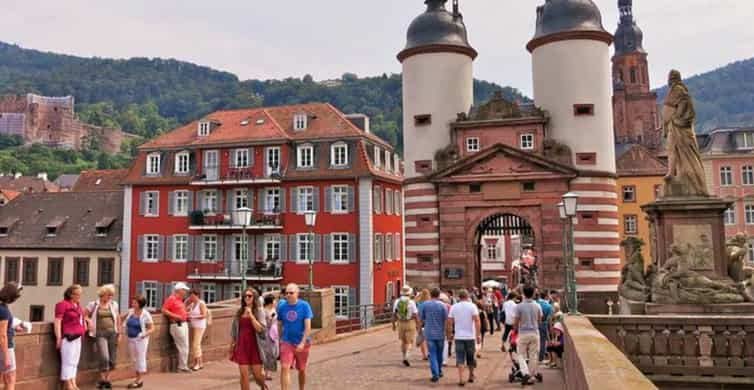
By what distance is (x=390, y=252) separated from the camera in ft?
130

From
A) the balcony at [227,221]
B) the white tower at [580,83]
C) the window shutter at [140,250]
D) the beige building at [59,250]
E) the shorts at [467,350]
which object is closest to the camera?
the shorts at [467,350]

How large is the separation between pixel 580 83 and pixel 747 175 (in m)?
24.1

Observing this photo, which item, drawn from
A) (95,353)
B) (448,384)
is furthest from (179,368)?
(448,384)

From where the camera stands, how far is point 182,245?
3969cm

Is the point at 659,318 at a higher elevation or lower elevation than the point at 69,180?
lower

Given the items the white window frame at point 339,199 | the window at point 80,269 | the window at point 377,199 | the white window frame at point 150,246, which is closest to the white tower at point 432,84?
the window at point 377,199

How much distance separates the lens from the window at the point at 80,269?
135 ft

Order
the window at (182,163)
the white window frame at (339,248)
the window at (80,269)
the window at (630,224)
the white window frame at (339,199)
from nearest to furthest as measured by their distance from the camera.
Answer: the white window frame at (339,248) → the white window frame at (339,199) → the window at (182,163) → the window at (80,269) → the window at (630,224)

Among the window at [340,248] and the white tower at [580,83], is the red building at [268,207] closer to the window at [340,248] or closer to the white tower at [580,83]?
the window at [340,248]

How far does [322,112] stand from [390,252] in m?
9.91

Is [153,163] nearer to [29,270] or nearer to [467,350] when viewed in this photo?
[29,270]

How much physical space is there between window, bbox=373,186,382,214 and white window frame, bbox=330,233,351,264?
98.5 inches

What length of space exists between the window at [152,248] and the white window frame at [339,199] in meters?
11.6

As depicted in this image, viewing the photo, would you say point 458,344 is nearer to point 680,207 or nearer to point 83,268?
point 680,207
